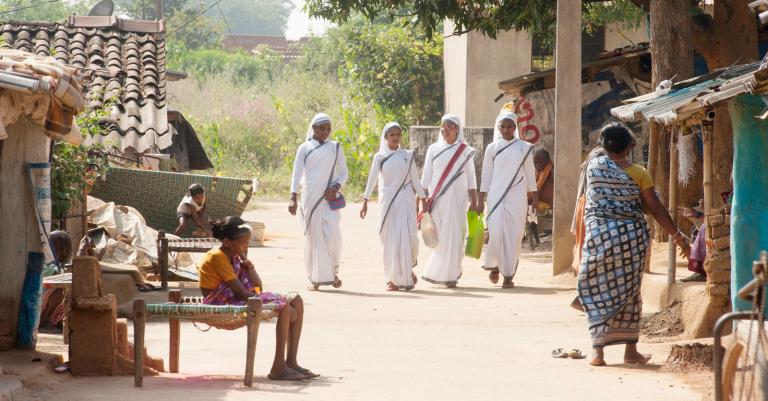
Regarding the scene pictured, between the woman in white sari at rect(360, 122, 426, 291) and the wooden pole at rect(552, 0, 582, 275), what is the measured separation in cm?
166

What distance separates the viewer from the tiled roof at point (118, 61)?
1630 cm

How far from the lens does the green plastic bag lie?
49.2 ft

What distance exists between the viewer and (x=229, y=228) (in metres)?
8.37

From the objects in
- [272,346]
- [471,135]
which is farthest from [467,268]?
[272,346]

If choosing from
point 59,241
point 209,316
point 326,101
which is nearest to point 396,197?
point 59,241

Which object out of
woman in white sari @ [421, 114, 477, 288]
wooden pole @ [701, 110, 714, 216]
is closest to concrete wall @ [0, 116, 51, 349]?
wooden pole @ [701, 110, 714, 216]

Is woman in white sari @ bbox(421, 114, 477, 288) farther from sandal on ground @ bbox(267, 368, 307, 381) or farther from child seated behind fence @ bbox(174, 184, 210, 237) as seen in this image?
sandal on ground @ bbox(267, 368, 307, 381)

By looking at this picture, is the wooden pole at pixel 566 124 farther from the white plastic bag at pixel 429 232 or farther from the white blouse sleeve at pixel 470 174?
the white plastic bag at pixel 429 232

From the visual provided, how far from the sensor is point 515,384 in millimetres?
8156

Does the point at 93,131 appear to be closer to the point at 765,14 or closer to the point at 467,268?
the point at 467,268

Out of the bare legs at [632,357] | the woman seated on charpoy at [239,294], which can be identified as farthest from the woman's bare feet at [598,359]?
the woman seated on charpoy at [239,294]

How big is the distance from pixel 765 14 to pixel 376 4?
34.8ft

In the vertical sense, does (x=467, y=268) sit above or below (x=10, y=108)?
below

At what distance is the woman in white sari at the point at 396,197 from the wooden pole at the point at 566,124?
5.45 ft
